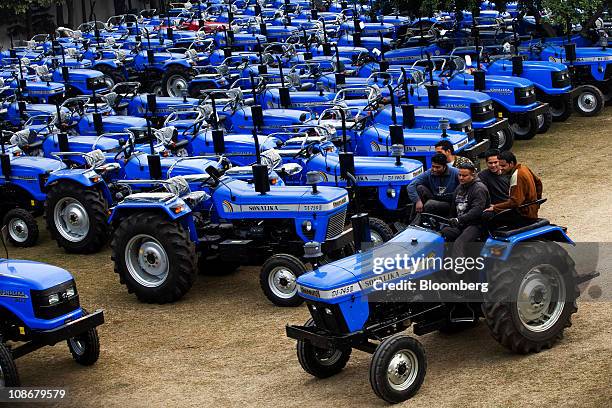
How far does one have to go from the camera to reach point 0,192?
15.1m

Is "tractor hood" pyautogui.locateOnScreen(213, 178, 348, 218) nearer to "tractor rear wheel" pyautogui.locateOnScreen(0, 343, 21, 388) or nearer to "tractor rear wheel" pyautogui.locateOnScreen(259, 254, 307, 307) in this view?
"tractor rear wheel" pyautogui.locateOnScreen(259, 254, 307, 307)

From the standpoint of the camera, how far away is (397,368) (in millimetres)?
8406

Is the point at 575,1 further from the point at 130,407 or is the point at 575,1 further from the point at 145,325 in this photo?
the point at 130,407

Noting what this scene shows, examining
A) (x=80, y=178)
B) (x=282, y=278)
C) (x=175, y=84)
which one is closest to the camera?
(x=282, y=278)

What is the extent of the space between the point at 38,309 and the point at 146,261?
262 cm

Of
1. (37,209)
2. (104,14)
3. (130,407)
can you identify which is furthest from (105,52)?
(130,407)

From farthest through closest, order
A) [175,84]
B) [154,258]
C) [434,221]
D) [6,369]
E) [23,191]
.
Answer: [175,84], [23,191], [154,258], [434,221], [6,369]

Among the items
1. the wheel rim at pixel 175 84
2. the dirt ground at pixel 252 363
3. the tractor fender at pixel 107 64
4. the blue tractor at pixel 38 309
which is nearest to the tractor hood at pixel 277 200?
the dirt ground at pixel 252 363

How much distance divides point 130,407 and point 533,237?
11.6 ft

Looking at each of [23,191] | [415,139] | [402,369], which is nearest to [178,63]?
[23,191]

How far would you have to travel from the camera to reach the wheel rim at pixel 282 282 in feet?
36.7

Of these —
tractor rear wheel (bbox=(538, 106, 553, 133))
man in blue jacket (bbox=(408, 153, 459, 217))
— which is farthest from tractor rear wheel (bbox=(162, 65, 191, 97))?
man in blue jacket (bbox=(408, 153, 459, 217))

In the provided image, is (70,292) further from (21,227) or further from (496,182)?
(21,227)

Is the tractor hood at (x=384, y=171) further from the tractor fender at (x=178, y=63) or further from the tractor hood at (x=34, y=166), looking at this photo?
the tractor fender at (x=178, y=63)
